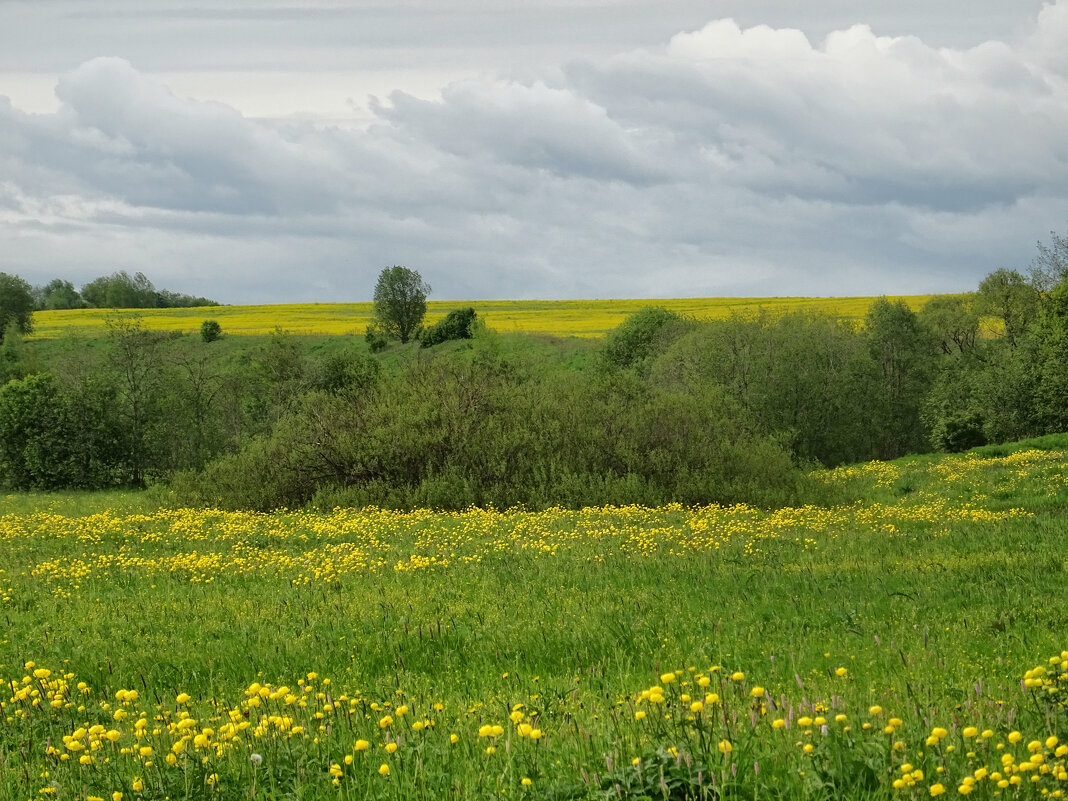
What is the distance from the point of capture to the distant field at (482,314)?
336 feet

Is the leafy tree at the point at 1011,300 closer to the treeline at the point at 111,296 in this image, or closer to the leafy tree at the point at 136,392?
the leafy tree at the point at 136,392

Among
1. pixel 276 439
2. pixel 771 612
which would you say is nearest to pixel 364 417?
pixel 276 439

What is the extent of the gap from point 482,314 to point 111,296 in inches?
2488

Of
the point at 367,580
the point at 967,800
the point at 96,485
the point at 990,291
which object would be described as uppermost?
the point at 990,291

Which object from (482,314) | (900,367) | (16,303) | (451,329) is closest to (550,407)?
(900,367)

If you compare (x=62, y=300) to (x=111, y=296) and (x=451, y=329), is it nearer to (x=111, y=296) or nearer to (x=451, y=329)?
(x=111, y=296)

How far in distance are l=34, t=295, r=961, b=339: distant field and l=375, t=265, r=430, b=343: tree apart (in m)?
4.46

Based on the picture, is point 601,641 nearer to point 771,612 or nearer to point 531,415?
point 771,612

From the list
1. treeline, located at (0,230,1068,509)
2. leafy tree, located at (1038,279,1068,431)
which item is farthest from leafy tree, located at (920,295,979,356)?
leafy tree, located at (1038,279,1068,431)

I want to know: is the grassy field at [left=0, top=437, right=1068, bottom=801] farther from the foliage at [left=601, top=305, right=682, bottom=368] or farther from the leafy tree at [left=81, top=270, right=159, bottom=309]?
the leafy tree at [left=81, top=270, right=159, bottom=309]

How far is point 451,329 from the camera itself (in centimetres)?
9125

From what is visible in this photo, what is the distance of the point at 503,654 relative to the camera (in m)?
8.77

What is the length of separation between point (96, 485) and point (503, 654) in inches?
1800

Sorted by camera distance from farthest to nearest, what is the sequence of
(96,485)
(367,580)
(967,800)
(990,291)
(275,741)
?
(990,291), (96,485), (367,580), (275,741), (967,800)
